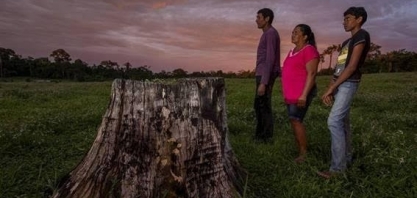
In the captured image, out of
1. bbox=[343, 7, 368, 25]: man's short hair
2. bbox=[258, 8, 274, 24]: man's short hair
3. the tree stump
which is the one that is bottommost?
the tree stump

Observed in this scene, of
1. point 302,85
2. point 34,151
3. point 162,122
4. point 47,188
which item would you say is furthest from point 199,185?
point 34,151

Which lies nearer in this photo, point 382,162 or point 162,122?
point 162,122

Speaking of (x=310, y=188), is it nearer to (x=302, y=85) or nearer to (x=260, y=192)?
(x=260, y=192)

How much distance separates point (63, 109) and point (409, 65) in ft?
276

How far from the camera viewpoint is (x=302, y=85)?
20.8ft

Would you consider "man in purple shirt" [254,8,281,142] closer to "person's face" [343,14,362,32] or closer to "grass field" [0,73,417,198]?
"grass field" [0,73,417,198]

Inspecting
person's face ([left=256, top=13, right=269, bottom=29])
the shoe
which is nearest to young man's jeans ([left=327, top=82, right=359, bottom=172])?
the shoe

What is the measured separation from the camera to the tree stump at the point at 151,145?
15.0 ft

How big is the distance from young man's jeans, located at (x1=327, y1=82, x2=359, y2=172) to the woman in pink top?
60cm

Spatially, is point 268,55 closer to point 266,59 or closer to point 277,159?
point 266,59

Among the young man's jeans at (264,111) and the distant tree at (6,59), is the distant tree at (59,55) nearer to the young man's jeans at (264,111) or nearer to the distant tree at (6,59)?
the distant tree at (6,59)

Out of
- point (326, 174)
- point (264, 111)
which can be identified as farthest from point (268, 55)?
point (326, 174)

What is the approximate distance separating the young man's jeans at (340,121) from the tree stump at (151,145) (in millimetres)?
2078

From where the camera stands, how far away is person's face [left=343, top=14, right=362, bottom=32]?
216 inches
